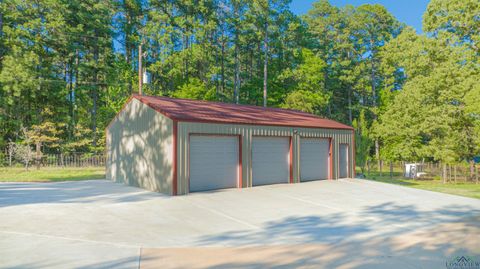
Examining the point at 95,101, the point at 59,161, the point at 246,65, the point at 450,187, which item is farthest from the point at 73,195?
the point at 246,65

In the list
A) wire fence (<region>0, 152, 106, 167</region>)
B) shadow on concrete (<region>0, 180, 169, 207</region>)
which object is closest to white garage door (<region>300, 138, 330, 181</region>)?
shadow on concrete (<region>0, 180, 169, 207</region>)

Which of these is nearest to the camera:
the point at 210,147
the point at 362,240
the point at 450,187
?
the point at 362,240

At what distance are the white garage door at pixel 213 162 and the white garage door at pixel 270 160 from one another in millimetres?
1031

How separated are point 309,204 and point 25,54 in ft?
78.6

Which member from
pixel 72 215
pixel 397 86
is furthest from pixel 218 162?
pixel 397 86

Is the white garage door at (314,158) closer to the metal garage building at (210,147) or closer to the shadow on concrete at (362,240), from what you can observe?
the metal garage building at (210,147)

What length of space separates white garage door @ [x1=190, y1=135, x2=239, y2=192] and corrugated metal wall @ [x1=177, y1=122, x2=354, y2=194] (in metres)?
0.30

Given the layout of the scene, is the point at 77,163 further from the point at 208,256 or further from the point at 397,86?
Answer: the point at 397,86

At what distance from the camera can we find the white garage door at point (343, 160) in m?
16.9

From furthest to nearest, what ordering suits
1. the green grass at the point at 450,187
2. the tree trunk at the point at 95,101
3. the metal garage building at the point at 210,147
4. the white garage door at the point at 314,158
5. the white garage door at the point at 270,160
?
the tree trunk at the point at 95,101, the white garage door at the point at 314,158, the green grass at the point at 450,187, the white garage door at the point at 270,160, the metal garage building at the point at 210,147

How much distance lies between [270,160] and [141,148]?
5211mm

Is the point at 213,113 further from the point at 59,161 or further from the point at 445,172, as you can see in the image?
the point at 445,172

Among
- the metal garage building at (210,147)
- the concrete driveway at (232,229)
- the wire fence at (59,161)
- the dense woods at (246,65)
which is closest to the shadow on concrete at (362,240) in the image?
the concrete driveway at (232,229)

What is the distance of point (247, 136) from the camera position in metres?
12.9
